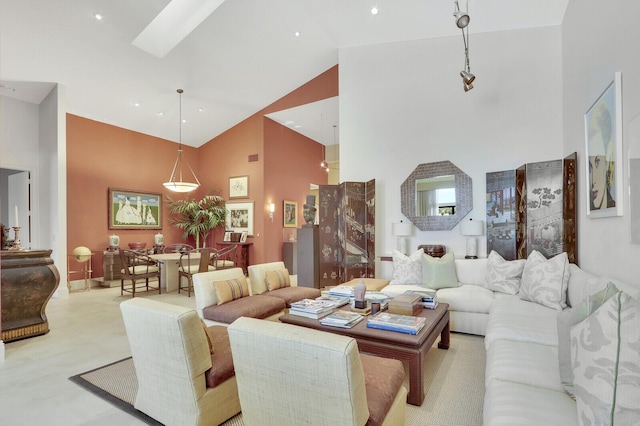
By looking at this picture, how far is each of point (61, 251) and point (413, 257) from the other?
19.7 feet

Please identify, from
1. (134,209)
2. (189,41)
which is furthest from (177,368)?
(134,209)

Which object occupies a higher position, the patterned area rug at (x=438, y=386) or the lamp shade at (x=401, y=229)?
the lamp shade at (x=401, y=229)

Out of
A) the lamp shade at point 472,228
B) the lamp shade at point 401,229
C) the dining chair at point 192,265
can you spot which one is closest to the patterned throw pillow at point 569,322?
the lamp shade at point 472,228

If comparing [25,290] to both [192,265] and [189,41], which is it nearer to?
[192,265]

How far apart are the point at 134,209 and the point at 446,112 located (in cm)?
703

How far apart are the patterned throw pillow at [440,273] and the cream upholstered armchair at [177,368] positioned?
2.86 m

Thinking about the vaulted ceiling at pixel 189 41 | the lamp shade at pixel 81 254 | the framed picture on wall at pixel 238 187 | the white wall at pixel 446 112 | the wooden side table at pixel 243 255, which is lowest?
the wooden side table at pixel 243 255

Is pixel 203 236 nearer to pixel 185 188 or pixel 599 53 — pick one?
pixel 185 188

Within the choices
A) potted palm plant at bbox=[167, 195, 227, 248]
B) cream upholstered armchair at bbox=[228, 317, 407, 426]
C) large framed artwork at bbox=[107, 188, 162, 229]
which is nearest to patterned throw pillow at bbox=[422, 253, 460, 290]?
cream upholstered armchair at bbox=[228, 317, 407, 426]

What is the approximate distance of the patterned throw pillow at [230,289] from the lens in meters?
3.52

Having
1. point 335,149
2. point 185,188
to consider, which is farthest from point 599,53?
point 335,149

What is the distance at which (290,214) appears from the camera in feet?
30.0

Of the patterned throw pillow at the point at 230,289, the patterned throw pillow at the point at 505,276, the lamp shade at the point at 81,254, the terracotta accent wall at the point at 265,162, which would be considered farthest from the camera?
the terracotta accent wall at the point at 265,162

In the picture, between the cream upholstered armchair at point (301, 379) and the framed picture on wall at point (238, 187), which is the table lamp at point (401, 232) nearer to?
the cream upholstered armchair at point (301, 379)
